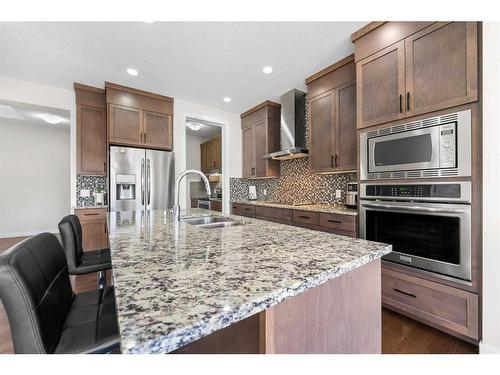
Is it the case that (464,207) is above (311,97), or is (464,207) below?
below

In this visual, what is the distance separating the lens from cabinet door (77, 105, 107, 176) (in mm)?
3369

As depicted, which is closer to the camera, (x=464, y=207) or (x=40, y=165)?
(x=464, y=207)

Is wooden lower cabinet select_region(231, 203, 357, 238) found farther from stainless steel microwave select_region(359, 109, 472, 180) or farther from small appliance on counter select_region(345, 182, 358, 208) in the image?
stainless steel microwave select_region(359, 109, 472, 180)

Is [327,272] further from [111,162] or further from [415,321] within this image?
[111,162]

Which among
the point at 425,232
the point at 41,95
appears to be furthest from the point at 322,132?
the point at 41,95

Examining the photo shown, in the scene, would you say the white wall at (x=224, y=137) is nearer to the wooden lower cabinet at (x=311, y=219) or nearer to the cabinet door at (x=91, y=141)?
the wooden lower cabinet at (x=311, y=219)

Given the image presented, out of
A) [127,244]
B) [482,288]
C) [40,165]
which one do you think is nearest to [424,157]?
[482,288]

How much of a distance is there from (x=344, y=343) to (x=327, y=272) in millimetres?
348

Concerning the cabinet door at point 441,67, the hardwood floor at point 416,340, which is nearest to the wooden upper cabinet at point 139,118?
the cabinet door at point 441,67

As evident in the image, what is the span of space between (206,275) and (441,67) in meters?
2.11

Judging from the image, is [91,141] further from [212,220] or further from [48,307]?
[48,307]

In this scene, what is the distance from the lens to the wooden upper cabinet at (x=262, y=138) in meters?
3.94

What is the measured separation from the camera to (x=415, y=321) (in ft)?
6.03

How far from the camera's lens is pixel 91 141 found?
345 cm
